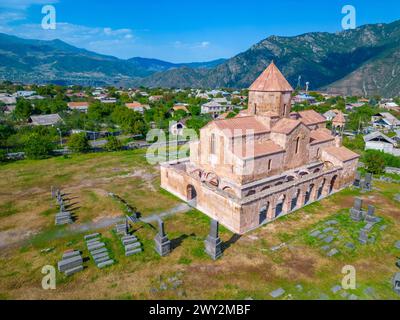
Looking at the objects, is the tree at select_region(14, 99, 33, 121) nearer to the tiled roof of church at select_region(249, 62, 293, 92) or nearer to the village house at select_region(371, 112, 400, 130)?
the tiled roof of church at select_region(249, 62, 293, 92)

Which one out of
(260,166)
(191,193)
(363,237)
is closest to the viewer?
(363,237)

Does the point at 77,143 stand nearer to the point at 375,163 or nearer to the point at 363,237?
the point at 363,237

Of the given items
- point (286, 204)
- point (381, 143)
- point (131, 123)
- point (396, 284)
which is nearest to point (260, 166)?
point (286, 204)

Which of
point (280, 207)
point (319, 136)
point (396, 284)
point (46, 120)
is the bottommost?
point (396, 284)

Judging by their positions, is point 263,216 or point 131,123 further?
point 131,123

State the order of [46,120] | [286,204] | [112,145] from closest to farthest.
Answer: [286,204]
[112,145]
[46,120]

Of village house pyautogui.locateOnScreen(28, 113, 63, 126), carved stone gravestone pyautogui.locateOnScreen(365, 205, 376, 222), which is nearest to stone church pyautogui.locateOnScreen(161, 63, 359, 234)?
carved stone gravestone pyautogui.locateOnScreen(365, 205, 376, 222)
